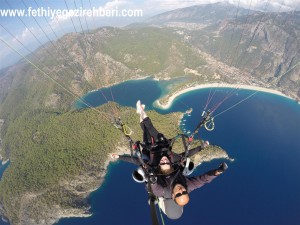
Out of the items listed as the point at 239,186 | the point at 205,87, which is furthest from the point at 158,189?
the point at 205,87

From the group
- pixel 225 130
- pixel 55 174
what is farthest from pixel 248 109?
pixel 55 174

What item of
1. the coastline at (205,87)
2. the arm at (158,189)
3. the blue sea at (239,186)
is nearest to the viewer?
the arm at (158,189)

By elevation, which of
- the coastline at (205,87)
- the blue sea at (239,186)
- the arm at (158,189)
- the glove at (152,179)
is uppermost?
the glove at (152,179)

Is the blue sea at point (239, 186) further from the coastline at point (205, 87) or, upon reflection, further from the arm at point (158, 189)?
the arm at point (158, 189)

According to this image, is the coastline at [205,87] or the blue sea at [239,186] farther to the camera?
the coastline at [205,87]

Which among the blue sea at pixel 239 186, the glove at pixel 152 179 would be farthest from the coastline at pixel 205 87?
the glove at pixel 152 179

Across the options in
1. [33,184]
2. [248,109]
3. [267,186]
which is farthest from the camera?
[248,109]

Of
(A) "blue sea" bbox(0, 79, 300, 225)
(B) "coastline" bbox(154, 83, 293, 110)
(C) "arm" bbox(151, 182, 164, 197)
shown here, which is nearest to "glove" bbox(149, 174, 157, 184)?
(C) "arm" bbox(151, 182, 164, 197)

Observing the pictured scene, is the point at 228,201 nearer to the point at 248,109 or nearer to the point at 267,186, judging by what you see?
the point at 267,186

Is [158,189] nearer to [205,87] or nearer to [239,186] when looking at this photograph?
[239,186]
